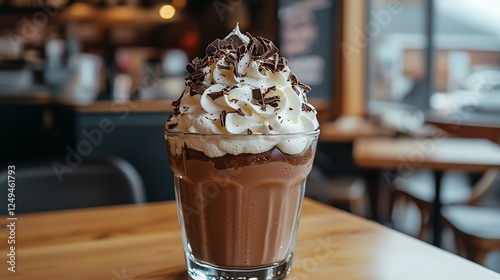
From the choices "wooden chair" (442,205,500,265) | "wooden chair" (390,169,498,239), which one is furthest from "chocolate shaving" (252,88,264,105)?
"wooden chair" (390,169,498,239)

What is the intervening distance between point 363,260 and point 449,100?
199 inches

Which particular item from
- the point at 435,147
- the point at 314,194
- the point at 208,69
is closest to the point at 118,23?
the point at 314,194

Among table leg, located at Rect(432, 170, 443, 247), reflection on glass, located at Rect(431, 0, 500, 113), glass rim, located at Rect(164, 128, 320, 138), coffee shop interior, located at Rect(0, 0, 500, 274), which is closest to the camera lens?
glass rim, located at Rect(164, 128, 320, 138)

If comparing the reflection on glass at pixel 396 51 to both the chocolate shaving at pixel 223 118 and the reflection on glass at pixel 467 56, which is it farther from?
the chocolate shaving at pixel 223 118

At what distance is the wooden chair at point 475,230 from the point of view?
2.20 metres

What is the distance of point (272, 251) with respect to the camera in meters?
0.80

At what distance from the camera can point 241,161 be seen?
0.74m

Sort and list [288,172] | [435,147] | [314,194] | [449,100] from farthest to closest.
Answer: [449,100] → [314,194] → [435,147] → [288,172]

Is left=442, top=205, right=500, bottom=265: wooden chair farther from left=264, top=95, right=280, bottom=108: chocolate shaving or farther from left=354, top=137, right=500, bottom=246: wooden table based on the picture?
left=264, top=95, right=280, bottom=108: chocolate shaving

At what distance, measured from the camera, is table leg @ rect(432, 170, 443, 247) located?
2596 millimetres

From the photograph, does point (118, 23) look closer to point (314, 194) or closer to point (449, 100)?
point (449, 100)

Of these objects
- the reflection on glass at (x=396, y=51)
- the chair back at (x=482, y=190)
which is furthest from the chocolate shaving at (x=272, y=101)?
the reflection on glass at (x=396, y=51)

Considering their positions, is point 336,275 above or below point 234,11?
below

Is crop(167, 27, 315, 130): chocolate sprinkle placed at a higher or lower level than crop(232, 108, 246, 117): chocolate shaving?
higher
